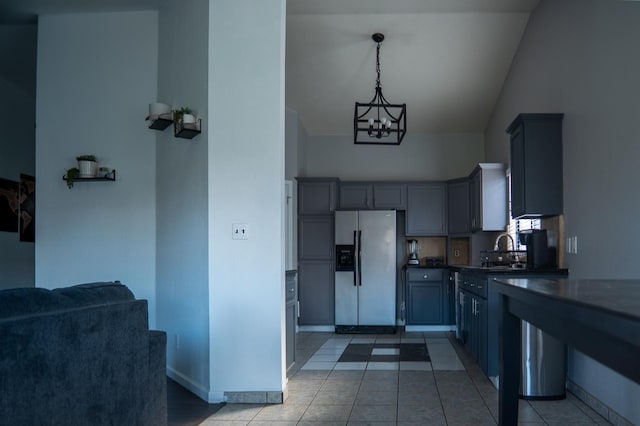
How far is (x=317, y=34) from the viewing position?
6156mm

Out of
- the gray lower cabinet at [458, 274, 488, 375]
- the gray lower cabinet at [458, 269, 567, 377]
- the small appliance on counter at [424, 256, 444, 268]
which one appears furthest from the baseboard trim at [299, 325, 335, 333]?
the gray lower cabinet at [458, 269, 567, 377]

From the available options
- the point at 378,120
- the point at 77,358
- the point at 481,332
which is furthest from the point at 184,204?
the point at 481,332

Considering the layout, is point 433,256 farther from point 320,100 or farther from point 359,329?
point 320,100

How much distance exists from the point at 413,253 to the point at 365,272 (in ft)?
2.78

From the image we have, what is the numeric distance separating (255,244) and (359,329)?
13.0 feet

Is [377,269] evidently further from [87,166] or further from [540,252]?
[87,166]

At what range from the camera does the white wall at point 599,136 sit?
3.18m

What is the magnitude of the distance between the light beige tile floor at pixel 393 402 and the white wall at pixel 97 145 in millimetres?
1780

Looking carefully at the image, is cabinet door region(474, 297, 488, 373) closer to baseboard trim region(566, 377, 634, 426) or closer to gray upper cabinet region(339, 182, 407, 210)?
baseboard trim region(566, 377, 634, 426)

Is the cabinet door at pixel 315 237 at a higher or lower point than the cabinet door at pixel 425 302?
higher

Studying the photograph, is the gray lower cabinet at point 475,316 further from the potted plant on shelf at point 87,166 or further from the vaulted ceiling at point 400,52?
the potted plant on shelf at point 87,166

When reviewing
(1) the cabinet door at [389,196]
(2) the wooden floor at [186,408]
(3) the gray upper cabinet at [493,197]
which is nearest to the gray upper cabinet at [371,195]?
(1) the cabinet door at [389,196]

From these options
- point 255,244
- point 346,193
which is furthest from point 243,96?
point 346,193

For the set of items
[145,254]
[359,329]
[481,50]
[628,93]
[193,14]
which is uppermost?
[481,50]
